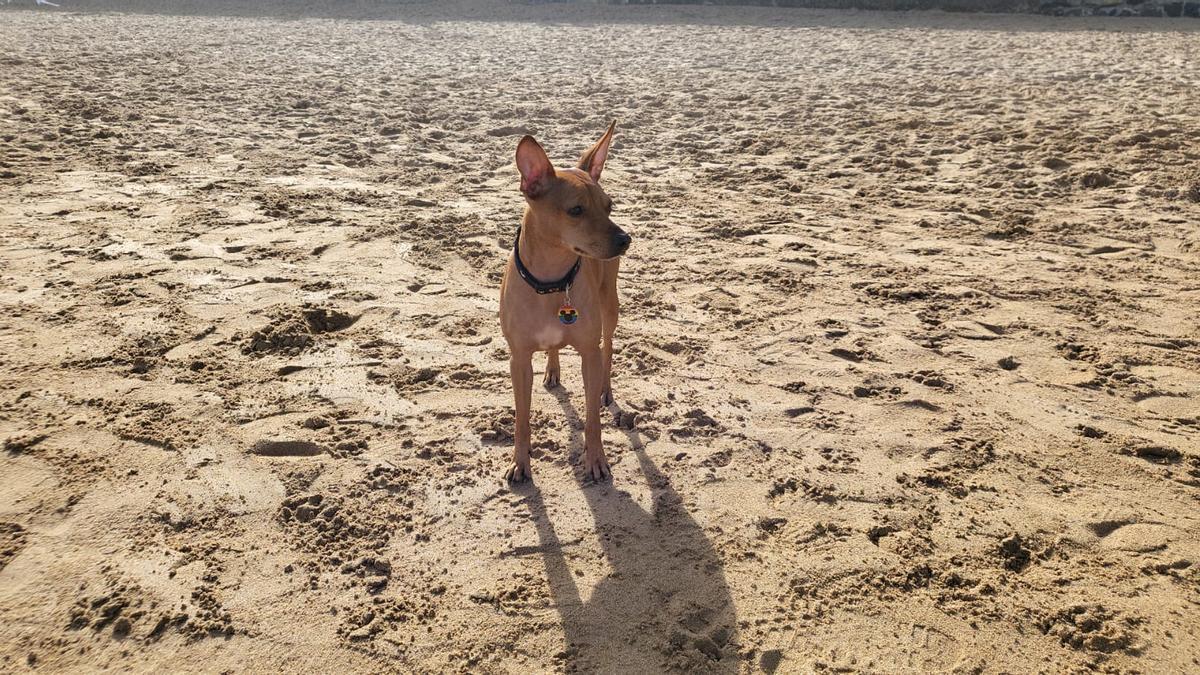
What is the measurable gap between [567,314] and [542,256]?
23cm

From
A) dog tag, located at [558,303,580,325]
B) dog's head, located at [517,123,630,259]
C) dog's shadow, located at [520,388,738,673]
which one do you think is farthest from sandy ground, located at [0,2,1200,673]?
dog's head, located at [517,123,630,259]

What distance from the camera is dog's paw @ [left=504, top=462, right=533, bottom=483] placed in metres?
3.35

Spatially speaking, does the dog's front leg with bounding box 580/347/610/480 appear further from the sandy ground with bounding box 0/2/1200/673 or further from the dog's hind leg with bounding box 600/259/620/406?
the dog's hind leg with bounding box 600/259/620/406

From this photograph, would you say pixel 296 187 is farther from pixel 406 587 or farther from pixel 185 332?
pixel 406 587

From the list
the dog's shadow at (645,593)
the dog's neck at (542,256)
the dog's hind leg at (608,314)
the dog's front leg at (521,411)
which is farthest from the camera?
the dog's hind leg at (608,314)

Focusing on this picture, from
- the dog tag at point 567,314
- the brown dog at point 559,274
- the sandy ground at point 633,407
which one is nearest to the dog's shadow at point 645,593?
the sandy ground at point 633,407

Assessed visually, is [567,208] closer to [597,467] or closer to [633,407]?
[597,467]

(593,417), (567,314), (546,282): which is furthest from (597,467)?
(546,282)

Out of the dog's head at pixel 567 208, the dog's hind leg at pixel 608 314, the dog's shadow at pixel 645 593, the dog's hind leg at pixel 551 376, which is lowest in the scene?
the dog's shadow at pixel 645 593

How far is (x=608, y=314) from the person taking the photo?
359cm

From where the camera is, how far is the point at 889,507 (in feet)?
10.4

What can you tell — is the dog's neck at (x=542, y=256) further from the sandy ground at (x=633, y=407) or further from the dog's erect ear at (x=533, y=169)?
the sandy ground at (x=633, y=407)

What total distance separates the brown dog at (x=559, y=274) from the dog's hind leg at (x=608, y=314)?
4 centimetres

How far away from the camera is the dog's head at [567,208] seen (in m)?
2.94
